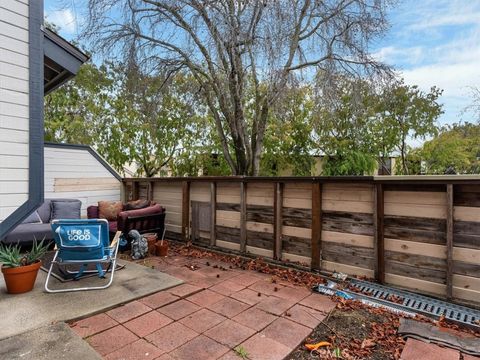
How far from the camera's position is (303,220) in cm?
412

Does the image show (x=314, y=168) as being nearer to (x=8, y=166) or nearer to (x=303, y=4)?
(x=303, y=4)

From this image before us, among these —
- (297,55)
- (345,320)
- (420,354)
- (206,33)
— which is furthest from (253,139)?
(420,354)

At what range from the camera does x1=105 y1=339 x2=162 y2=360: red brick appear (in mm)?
2080

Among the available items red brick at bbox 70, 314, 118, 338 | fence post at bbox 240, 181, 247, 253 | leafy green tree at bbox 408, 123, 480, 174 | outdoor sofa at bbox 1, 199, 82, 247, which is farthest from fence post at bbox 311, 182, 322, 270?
leafy green tree at bbox 408, 123, 480, 174

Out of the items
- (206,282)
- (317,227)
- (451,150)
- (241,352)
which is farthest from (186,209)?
(451,150)

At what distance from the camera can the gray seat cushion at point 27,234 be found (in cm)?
467

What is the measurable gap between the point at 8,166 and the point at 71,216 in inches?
142

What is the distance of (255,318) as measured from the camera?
2711 mm

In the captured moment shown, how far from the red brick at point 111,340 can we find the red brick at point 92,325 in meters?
0.08

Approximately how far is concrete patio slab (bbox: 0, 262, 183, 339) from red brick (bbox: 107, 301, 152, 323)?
7cm

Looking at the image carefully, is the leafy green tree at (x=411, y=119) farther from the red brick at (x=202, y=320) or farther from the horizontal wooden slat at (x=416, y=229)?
the red brick at (x=202, y=320)

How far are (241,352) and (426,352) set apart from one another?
143cm

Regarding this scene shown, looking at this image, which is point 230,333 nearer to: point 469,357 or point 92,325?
point 92,325

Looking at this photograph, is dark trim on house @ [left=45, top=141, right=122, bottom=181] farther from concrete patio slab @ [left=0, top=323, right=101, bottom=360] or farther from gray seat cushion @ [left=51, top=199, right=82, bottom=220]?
concrete patio slab @ [left=0, top=323, right=101, bottom=360]
